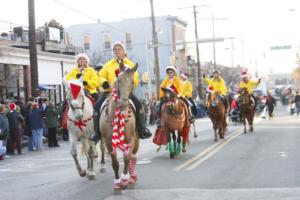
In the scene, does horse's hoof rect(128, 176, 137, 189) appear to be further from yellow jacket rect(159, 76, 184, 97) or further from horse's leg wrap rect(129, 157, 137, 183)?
yellow jacket rect(159, 76, 184, 97)

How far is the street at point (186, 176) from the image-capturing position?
10.1 m

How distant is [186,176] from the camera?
1209 centimetres

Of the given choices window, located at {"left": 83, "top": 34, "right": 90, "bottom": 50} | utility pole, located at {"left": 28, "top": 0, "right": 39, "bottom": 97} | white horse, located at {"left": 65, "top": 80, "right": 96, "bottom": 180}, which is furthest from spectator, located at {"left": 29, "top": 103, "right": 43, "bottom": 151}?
window, located at {"left": 83, "top": 34, "right": 90, "bottom": 50}

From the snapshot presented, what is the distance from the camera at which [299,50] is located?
74.7 m

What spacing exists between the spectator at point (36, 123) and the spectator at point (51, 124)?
90 centimetres

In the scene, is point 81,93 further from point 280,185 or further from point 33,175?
point 280,185

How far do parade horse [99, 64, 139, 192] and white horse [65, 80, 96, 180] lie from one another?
153 cm

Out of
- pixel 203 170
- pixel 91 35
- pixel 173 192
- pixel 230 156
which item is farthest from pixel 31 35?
pixel 91 35

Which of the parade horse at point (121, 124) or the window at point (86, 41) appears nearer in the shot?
the parade horse at point (121, 124)

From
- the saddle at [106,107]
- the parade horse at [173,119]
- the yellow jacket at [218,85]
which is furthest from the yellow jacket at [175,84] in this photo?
the saddle at [106,107]

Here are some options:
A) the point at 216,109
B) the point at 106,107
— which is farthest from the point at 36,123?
the point at 106,107

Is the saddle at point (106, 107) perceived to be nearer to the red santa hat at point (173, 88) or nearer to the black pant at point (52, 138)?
the red santa hat at point (173, 88)

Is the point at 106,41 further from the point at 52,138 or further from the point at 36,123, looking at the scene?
the point at 36,123

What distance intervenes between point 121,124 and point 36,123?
13276mm
